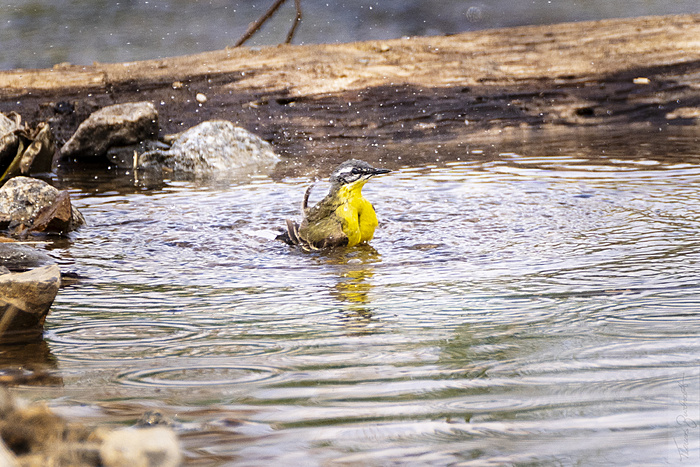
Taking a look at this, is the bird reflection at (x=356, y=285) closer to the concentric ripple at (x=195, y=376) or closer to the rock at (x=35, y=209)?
the concentric ripple at (x=195, y=376)

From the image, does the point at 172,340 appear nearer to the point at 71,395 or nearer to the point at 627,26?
the point at 71,395

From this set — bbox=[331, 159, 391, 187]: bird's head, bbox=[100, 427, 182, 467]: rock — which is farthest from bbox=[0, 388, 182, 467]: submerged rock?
bbox=[331, 159, 391, 187]: bird's head

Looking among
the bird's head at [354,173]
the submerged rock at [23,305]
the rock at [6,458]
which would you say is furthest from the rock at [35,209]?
the rock at [6,458]

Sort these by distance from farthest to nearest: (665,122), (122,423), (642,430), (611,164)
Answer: (665,122), (611,164), (122,423), (642,430)

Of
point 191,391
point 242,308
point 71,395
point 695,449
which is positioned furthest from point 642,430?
point 242,308

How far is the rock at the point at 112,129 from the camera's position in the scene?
27.7 feet

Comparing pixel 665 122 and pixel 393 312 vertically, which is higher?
pixel 665 122

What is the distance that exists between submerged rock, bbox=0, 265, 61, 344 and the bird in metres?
1.85

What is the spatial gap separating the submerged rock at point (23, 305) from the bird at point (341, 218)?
185 centimetres

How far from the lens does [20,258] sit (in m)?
3.51

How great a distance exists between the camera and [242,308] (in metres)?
2.95

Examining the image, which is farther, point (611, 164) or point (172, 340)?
point (611, 164)

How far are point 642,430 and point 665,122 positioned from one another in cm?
861

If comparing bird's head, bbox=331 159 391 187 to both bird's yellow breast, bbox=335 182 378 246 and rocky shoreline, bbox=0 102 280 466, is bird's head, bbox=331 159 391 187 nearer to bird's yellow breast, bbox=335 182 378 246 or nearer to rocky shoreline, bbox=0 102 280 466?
bird's yellow breast, bbox=335 182 378 246
